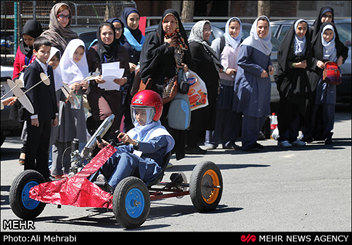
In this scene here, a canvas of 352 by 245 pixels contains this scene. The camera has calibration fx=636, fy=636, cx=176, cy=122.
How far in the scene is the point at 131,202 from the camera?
5.52 m

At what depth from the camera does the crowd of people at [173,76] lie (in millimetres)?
7914

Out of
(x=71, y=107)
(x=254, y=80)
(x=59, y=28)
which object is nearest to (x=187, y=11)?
(x=254, y=80)

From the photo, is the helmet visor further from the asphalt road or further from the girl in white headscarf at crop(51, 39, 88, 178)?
the girl in white headscarf at crop(51, 39, 88, 178)

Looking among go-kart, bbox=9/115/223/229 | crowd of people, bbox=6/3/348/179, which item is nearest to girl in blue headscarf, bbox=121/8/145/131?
crowd of people, bbox=6/3/348/179

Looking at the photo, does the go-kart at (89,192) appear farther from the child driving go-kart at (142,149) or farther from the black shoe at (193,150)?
the black shoe at (193,150)

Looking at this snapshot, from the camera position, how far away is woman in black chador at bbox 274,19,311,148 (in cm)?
1086

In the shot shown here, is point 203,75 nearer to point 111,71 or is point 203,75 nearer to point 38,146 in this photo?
point 111,71

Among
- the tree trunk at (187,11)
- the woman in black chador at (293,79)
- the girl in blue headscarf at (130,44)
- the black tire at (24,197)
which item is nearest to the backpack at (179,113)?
the girl in blue headscarf at (130,44)

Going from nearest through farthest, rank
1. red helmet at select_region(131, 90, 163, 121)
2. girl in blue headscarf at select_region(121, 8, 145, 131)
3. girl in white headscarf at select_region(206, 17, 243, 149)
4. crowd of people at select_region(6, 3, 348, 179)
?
red helmet at select_region(131, 90, 163, 121) → crowd of people at select_region(6, 3, 348, 179) → girl in blue headscarf at select_region(121, 8, 145, 131) → girl in white headscarf at select_region(206, 17, 243, 149)

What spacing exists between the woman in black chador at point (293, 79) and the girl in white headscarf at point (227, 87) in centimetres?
82

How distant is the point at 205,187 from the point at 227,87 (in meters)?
4.67

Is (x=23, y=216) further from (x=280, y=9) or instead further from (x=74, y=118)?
(x=280, y=9)

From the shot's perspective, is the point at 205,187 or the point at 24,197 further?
the point at 205,187

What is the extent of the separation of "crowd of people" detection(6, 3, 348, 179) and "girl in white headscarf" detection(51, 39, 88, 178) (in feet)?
0.04
